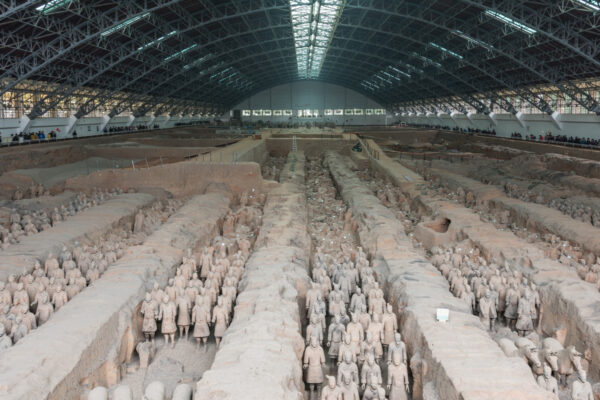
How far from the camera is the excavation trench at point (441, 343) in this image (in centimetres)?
483

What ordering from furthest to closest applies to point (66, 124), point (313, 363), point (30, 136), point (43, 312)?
point (66, 124), point (30, 136), point (43, 312), point (313, 363)

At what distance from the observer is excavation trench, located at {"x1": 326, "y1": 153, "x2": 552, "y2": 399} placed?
4.83 metres

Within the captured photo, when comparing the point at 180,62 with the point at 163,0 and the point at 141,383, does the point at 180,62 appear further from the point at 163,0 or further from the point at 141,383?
the point at 141,383

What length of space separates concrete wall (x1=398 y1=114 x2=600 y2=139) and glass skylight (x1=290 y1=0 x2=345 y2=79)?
1313cm

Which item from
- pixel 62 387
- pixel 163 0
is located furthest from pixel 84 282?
pixel 163 0

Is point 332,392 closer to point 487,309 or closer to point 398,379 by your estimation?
point 398,379

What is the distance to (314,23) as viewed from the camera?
92.6 ft

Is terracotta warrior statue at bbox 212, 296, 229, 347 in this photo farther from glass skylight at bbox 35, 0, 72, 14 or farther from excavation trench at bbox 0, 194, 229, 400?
glass skylight at bbox 35, 0, 72, 14

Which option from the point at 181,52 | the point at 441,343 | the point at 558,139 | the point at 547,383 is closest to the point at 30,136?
the point at 181,52

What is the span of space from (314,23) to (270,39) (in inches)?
134

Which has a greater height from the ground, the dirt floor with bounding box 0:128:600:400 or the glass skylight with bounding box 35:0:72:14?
the glass skylight with bounding box 35:0:72:14

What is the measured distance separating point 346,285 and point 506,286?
2507 millimetres

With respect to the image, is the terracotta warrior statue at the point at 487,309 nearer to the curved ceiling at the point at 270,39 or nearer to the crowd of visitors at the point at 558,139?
the curved ceiling at the point at 270,39

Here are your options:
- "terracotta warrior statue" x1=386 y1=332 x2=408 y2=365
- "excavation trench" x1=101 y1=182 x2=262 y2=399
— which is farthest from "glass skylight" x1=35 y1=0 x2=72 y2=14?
"terracotta warrior statue" x1=386 y1=332 x2=408 y2=365
